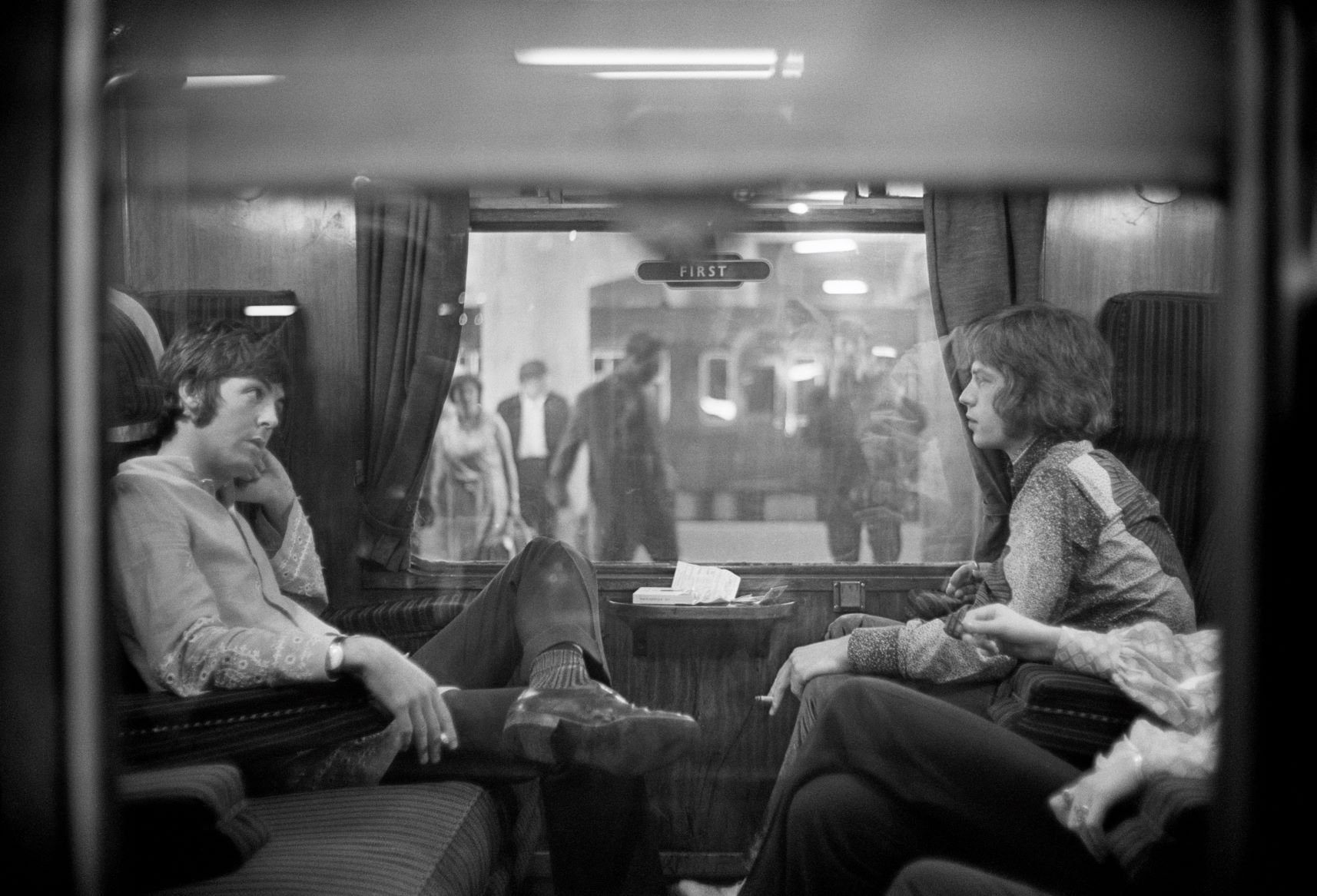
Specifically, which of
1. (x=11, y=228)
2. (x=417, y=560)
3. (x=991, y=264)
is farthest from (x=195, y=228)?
(x=991, y=264)

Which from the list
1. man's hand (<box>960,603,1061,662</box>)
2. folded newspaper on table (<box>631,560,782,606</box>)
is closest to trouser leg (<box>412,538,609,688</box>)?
folded newspaper on table (<box>631,560,782,606</box>)

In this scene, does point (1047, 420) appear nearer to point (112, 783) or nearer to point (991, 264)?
point (991, 264)

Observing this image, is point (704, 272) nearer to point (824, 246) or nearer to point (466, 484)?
point (824, 246)

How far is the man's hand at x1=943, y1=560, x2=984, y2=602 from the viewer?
4.96 feet

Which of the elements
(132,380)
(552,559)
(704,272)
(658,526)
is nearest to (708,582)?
(658,526)

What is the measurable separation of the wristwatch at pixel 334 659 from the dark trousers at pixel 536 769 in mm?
100

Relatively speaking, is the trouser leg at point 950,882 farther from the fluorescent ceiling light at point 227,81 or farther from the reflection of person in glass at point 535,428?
the fluorescent ceiling light at point 227,81

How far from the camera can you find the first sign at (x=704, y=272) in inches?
52.1

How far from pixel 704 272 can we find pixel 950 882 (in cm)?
84

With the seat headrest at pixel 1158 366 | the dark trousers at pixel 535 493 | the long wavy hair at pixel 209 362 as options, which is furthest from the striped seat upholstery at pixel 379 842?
the seat headrest at pixel 1158 366

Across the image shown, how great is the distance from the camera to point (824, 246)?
145cm

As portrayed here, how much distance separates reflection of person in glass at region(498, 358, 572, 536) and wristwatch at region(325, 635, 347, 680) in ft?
1.03

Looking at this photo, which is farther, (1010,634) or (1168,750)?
(1010,634)

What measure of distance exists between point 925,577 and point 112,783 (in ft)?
3.78
